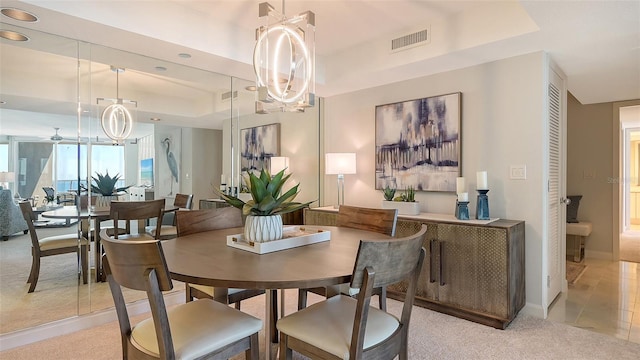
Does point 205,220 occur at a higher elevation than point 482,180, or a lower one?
lower

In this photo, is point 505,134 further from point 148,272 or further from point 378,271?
point 148,272

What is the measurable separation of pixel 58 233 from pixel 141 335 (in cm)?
178

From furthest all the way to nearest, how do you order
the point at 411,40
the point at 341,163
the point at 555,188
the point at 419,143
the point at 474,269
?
the point at 341,163
the point at 419,143
the point at 555,188
the point at 411,40
the point at 474,269

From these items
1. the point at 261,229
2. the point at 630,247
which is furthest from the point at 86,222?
the point at 630,247

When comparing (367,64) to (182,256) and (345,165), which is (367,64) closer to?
(345,165)

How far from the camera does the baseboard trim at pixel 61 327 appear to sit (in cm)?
236

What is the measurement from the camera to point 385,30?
126 inches

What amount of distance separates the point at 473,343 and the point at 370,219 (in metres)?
1.07

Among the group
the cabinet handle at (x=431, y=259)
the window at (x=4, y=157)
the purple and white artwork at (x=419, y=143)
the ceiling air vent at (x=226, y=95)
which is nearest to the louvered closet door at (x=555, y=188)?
the purple and white artwork at (x=419, y=143)

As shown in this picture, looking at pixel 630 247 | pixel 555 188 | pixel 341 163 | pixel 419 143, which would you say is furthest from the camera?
pixel 630 247

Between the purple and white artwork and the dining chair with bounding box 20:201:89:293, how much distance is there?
2.80 m

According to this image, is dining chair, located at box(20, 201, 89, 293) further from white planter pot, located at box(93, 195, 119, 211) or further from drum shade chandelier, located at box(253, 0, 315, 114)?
drum shade chandelier, located at box(253, 0, 315, 114)

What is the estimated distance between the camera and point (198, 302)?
174 cm

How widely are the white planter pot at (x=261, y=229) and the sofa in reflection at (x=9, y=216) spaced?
1.88m
